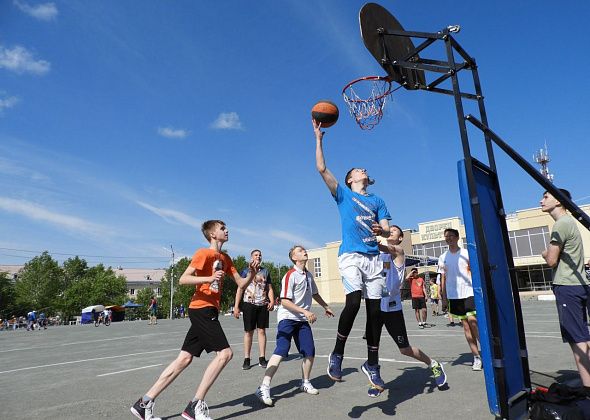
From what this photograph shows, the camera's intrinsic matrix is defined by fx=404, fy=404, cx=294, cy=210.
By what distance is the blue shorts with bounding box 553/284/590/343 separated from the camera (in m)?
4.40

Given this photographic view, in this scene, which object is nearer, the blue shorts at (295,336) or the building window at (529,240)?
the blue shorts at (295,336)

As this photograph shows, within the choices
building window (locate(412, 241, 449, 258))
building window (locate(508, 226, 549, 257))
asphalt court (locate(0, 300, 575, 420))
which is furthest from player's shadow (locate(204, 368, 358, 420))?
building window (locate(412, 241, 449, 258))

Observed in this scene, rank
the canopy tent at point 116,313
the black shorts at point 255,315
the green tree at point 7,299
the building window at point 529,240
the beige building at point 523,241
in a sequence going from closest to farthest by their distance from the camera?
the black shorts at point 255,315
the beige building at point 523,241
the building window at point 529,240
the canopy tent at point 116,313
the green tree at point 7,299

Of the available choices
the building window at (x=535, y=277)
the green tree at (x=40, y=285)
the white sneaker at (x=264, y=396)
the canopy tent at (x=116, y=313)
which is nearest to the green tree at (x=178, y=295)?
the green tree at (x=40, y=285)

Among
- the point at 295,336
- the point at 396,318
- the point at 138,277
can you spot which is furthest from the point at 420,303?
the point at 138,277

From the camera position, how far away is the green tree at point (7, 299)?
71.9 metres

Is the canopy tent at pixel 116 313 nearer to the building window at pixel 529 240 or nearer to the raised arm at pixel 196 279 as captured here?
the building window at pixel 529 240

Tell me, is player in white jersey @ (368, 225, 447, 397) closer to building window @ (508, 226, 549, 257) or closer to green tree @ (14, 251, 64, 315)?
building window @ (508, 226, 549, 257)

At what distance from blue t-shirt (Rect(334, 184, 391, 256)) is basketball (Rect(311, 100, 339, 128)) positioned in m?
0.91

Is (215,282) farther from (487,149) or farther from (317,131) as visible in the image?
(487,149)

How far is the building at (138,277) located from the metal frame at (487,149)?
127 meters

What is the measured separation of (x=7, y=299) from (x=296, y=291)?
3394 inches

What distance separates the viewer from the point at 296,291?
5.79 meters

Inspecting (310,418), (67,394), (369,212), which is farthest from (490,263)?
(67,394)
